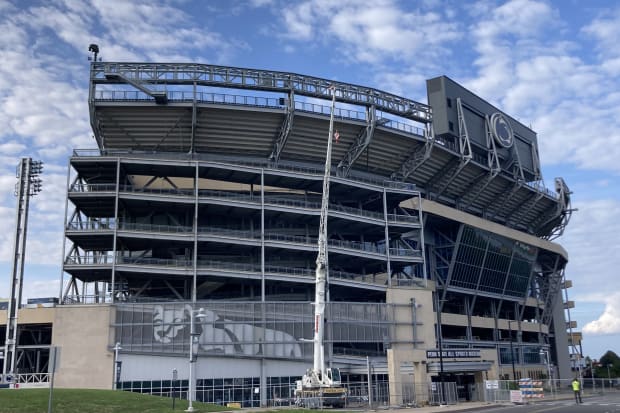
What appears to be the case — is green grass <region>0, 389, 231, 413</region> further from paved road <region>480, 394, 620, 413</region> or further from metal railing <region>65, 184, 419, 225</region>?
metal railing <region>65, 184, 419, 225</region>

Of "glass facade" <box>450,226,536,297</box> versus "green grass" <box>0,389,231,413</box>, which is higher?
"glass facade" <box>450,226,536,297</box>

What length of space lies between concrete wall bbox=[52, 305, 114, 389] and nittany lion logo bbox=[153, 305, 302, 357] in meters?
4.23

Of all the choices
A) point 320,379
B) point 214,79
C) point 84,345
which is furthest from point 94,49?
point 320,379

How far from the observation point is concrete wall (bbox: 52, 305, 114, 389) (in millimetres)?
49281

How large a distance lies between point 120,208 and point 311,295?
20.7m

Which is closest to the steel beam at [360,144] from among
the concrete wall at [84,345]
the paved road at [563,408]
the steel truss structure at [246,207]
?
the steel truss structure at [246,207]

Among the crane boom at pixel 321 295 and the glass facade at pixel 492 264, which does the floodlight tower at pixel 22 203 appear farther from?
the glass facade at pixel 492 264

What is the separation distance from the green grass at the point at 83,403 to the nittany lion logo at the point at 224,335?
63.6 feet

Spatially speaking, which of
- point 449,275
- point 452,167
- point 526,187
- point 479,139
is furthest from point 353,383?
point 526,187

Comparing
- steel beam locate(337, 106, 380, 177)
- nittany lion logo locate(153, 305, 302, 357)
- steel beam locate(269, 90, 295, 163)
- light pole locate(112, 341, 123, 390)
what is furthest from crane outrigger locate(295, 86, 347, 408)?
light pole locate(112, 341, 123, 390)

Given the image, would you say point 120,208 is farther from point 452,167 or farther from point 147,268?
point 452,167

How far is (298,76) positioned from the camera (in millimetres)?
60625

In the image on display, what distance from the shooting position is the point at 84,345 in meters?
50.2

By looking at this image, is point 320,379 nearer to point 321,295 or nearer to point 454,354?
point 321,295
